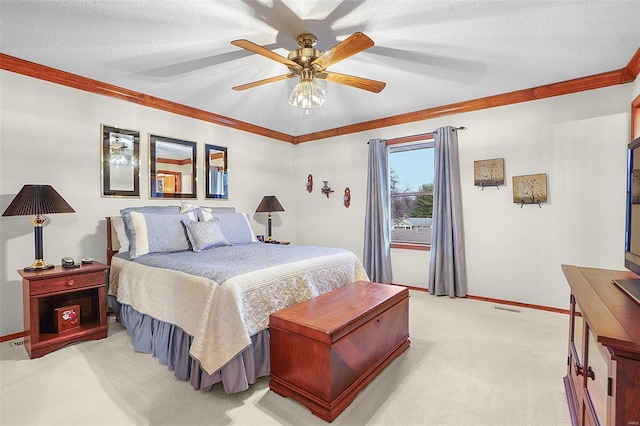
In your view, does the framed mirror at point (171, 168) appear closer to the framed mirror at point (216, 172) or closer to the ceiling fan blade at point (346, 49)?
the framed mirror at point (216, 172)

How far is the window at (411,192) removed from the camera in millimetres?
4660

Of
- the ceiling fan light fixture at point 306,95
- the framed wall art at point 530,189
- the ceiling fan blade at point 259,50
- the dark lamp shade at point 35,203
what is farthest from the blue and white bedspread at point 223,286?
the framed wall art at point 530,189

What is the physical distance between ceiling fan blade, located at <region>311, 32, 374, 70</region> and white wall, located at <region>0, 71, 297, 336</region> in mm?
2503

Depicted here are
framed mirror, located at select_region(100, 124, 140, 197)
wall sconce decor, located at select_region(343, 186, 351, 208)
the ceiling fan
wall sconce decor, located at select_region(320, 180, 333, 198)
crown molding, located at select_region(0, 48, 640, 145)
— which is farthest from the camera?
wall sconce decor, located at select_region(320, 180, 333, 198)

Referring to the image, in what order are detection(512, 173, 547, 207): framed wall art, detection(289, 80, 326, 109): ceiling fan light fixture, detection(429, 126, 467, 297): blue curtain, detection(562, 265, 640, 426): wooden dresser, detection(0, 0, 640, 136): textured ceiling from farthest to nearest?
detection(429, 126, 467, 297): blue curtain
detection(512, 173, 547, 207): framed wall art
detection(289, 80, 326, 109): ceiling fan light fixture
detection(0, 0, 640, 136): textured ceiling
detection(562, 265, 640, 426): wooden dresser

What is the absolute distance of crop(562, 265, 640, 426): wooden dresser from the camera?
34.8 inches

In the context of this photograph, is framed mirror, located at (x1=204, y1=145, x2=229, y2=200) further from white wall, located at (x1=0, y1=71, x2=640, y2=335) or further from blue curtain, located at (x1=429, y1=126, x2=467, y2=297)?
blue curtain, located at (x1=429, y1=126, x2=467, y2=297)

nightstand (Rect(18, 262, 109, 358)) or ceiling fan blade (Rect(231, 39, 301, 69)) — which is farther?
nightstand (Rect(18, 262, 109, 358))

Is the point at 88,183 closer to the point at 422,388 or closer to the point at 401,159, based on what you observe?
the point at 422,388

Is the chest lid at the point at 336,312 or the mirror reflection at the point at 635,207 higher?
the mirror reflection at the point at 635,207

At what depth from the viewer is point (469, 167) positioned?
415cm

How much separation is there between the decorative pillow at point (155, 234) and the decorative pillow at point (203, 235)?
0.09m

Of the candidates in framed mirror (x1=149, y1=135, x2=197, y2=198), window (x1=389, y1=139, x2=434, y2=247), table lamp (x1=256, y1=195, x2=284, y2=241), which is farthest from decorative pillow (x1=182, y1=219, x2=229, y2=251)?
window (x1=389, y1=139, x2=434, y2=247)

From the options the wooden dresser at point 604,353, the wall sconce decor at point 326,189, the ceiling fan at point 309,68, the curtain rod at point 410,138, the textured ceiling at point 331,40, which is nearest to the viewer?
the wooden dresser at point 604,353
